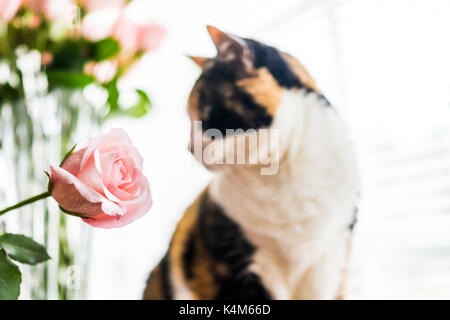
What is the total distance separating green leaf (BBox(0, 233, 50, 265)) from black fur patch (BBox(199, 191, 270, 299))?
11.9 inches

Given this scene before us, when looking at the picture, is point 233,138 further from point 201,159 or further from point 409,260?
point 409,260

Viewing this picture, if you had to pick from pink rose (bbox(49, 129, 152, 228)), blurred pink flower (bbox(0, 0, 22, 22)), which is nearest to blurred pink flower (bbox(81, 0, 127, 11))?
blurred pink flower (bbox(0, 0, 22, 22))

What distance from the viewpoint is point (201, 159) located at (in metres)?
0.66

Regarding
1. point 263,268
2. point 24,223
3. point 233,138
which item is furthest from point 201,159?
point 24,223

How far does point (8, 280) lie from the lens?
0.37 meters

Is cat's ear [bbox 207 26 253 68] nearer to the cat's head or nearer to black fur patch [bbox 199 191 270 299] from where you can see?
the cat's head

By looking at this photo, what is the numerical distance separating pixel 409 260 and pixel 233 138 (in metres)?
0.38

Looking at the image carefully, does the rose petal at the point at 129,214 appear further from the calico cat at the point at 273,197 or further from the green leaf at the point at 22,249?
the calico cat at the point at 273,197

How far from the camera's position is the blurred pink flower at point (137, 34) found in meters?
0.74

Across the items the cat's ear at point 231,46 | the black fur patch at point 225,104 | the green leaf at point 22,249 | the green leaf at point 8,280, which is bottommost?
the green leaf at point 8,280

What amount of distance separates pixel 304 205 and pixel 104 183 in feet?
1.12

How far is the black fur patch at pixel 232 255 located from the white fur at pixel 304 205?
0.01m

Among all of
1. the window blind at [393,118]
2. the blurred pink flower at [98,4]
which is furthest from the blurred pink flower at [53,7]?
the window blind at [393,118]

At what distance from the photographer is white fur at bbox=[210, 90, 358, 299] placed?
60 centimetres
